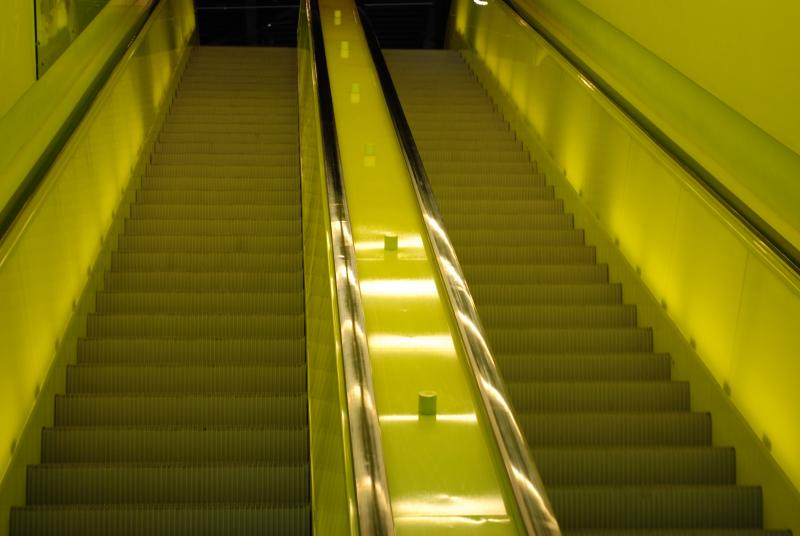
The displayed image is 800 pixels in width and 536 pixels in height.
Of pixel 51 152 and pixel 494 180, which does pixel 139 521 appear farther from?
pixel 494 180

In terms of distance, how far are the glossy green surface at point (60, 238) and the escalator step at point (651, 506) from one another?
82.6 inches

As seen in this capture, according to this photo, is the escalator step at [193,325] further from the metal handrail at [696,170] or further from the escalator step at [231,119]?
the escalator step at [231,119]

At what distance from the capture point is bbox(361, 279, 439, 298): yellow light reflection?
468cm

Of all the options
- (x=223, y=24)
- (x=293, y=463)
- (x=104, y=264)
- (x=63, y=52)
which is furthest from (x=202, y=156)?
(x=223, y=24)

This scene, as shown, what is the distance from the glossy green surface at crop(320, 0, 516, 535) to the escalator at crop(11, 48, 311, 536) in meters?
0.70

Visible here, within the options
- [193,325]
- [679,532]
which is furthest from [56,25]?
[679,532]

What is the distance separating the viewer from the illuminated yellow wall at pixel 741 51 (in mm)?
5152

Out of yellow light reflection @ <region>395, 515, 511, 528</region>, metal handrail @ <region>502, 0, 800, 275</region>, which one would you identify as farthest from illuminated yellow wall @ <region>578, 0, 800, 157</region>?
yellow light reflection @ <region>395, 515, 511, 528</region>

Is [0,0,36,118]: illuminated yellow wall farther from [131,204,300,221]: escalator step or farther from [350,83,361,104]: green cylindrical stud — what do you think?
[350,83,361,104]: green cylindrical stud

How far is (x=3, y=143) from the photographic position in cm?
569

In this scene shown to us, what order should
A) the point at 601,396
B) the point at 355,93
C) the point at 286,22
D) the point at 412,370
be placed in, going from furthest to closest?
the point at 286,22 < the point at 355,93 < the point at 601,396 < the point at 412,370

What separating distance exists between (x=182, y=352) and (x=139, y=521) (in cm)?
157

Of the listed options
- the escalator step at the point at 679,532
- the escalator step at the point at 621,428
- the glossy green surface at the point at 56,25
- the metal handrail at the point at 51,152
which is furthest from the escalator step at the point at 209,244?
the escalator step at the point at 679,532

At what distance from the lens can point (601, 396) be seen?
5.32 meters
